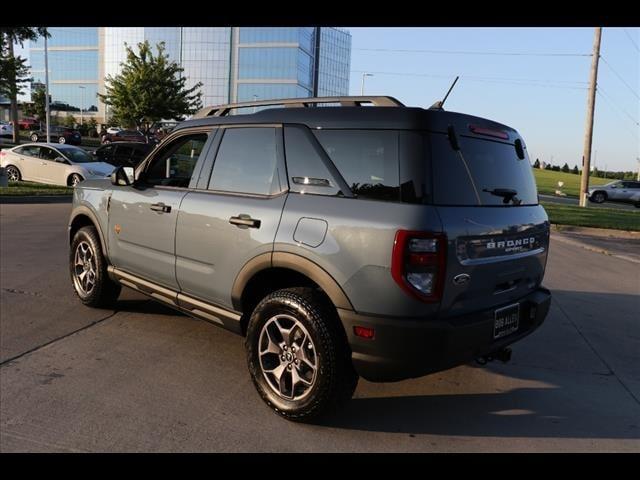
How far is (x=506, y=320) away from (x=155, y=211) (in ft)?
9.24

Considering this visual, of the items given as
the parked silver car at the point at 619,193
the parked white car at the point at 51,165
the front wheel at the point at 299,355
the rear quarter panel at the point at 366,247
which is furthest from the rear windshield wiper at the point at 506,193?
the parked silver car at the point at 619,193

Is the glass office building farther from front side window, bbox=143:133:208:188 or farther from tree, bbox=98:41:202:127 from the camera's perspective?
front side window, bbox=143:133:208:188

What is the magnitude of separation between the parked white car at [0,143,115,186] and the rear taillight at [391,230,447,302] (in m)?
15.3

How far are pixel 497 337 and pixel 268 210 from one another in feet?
5.38

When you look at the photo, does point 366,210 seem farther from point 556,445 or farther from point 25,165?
point 25,165

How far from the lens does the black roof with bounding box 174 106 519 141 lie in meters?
2.97

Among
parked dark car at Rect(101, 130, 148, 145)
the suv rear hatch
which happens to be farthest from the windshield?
parked dark car at Rect(101, 130, 148, 145)

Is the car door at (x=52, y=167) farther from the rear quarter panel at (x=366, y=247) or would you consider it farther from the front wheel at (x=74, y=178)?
the rear quarter panel at (x=366, y=247)

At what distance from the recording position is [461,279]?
2900 millimetres

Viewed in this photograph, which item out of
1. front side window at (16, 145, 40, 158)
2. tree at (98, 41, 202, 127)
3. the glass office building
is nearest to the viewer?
front side window at (16, 145, 40, 158)

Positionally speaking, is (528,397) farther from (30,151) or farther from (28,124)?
(28,124)

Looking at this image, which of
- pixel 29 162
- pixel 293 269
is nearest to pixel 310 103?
pixel 293 269

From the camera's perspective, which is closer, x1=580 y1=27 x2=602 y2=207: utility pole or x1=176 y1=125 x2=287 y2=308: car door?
x1=176 y1=125 x2=287 y2=308: car door
